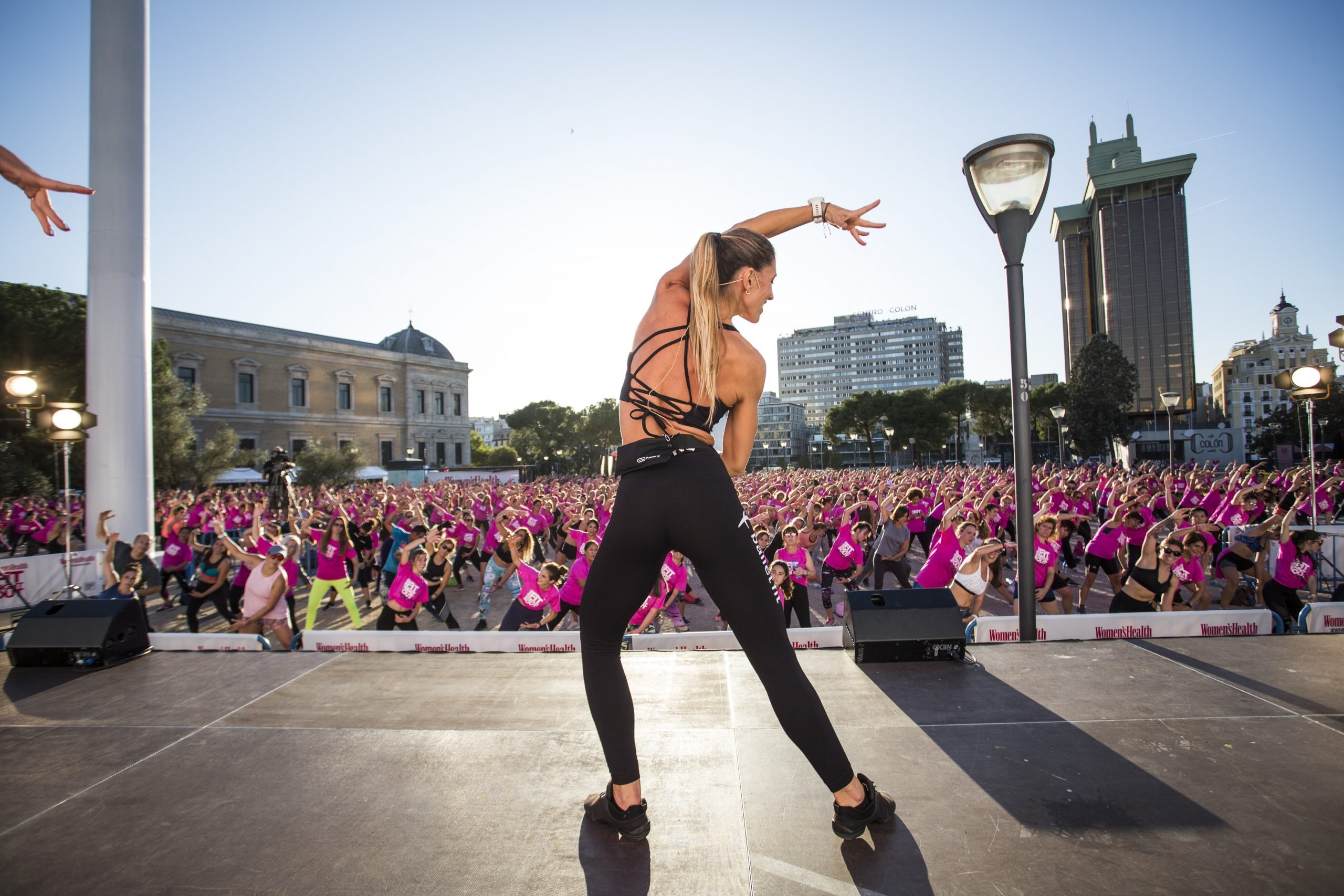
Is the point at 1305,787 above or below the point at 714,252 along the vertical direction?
below

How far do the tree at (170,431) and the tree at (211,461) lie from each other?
8 cm

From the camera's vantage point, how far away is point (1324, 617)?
198 inches

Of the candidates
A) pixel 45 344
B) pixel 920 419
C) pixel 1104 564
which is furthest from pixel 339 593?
pixel 920 419

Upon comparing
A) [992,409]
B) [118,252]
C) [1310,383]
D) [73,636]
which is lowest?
[73,636]

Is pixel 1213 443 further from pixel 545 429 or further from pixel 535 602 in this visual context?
pixel 545 429

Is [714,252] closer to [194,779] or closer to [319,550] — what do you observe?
[194,779]

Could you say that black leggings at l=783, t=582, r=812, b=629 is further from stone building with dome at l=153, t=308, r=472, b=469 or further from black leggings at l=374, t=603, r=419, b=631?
stone building with dome at l=153, t=308, r=472, b=469

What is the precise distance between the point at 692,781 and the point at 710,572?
91 centimetres

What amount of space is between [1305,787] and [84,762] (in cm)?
417

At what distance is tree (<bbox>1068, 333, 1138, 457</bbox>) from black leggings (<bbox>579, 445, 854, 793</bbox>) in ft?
217

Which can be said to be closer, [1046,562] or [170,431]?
[1046,562]

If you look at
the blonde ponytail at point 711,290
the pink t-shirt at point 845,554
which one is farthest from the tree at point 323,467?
the blonde ponytail at point 711,290

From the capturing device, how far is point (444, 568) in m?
9.10

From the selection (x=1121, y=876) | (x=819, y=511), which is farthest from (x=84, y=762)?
(x=819, y=511)
